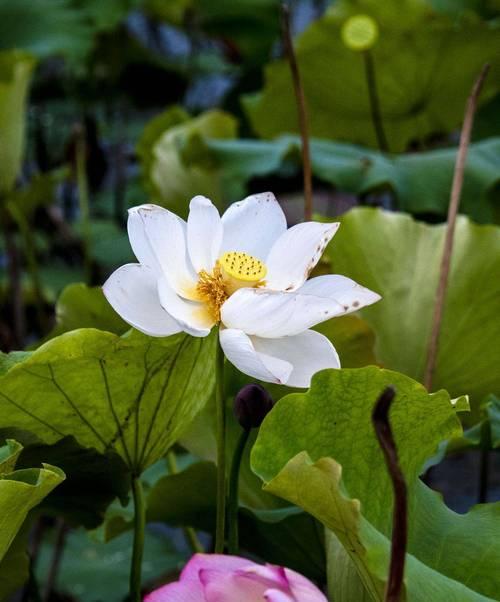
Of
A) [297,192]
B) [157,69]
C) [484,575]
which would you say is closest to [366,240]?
[484,575]

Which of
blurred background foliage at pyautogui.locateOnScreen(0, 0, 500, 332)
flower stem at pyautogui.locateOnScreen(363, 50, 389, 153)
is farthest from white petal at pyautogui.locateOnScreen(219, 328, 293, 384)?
flower stem at pyautogui.locateOnScreen(363, 50, 389, 153)

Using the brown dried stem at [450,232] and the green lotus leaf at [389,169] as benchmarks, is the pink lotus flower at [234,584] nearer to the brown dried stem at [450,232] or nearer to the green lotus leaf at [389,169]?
the brown dried stem at [450,232]

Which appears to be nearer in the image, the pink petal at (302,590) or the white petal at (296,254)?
the pink petal at (302,590)

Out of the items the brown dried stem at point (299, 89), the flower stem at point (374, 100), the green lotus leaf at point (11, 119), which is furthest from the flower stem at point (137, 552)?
the flower stem at point (374, 100)

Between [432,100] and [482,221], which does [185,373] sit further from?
[432,100]

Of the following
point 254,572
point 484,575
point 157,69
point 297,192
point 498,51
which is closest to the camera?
point 254,572
